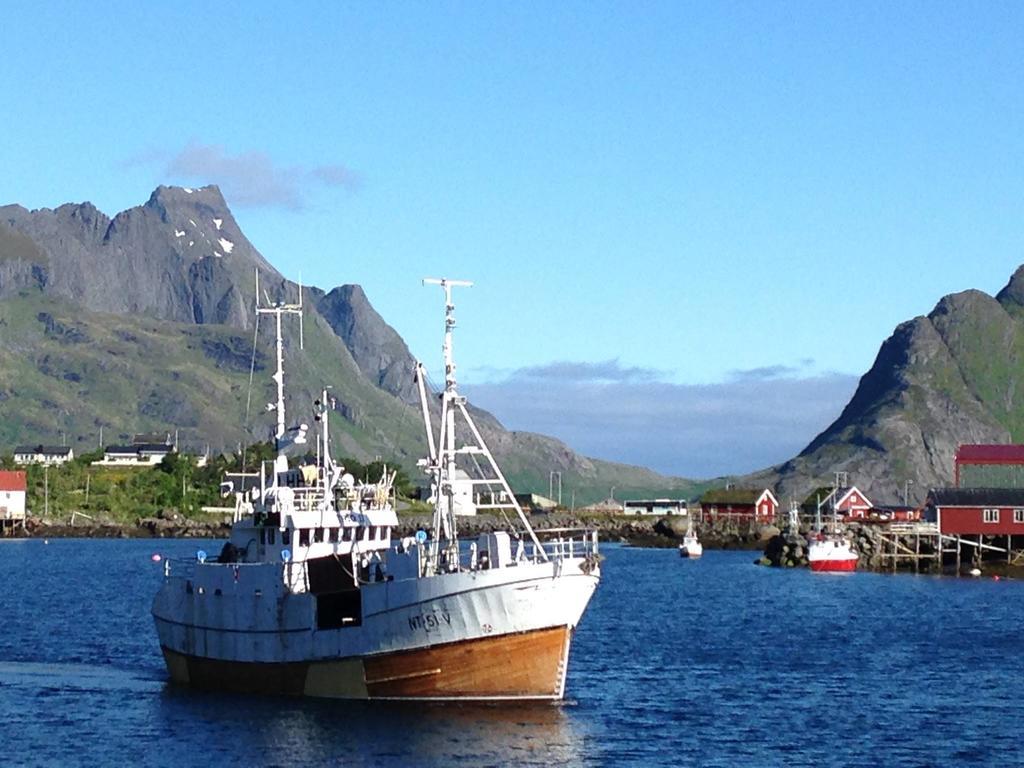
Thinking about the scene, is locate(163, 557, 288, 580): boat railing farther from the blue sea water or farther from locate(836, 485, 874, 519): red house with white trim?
locate(836, 485, 874, 519): red house with white trim

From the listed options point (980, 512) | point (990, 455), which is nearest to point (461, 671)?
point (980, 512)

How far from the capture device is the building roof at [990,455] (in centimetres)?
15975

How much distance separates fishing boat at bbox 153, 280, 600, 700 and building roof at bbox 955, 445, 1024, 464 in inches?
4299

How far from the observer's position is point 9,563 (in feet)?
499

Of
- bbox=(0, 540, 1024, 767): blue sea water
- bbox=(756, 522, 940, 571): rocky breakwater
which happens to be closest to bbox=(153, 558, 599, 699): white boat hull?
bbox=(0, 540, 1024, 767): blue sea water

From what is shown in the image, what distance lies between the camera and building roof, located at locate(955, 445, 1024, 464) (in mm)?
159750

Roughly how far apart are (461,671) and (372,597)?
360cm

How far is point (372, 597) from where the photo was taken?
2121 inches

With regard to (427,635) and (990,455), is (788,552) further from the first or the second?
(427,635)

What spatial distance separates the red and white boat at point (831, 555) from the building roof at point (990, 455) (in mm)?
19405

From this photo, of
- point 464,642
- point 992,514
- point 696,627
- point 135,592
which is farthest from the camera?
point 992,514

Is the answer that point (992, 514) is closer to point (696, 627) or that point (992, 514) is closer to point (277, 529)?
point (696, 627)

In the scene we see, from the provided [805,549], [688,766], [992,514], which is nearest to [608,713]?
[688,766]

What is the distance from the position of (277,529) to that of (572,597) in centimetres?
1136
